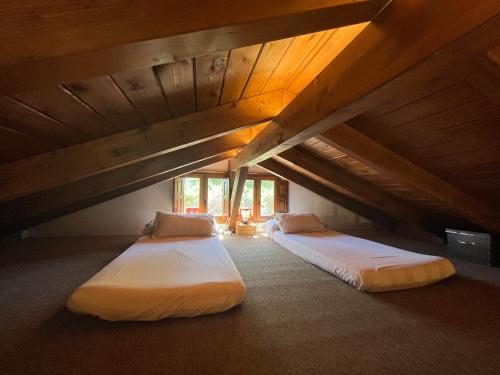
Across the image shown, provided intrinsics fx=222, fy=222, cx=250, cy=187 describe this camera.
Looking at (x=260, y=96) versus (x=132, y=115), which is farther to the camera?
(x=260, y=96)

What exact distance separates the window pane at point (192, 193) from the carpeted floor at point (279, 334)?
302cm

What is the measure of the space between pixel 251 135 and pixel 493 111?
7.35 feet

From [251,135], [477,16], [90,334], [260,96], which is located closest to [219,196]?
[251,135]

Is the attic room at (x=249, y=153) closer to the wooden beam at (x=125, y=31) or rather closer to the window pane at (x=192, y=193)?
the wooden beam at (x=125, y=31)

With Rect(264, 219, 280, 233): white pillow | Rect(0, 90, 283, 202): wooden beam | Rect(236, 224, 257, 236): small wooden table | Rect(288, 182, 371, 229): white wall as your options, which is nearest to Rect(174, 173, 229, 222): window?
Rect(236, 224, 257, 236): small wooden table

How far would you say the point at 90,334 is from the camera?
1282 mm

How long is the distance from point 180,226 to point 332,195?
3167 mm

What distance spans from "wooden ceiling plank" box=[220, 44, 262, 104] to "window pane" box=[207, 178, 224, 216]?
12.0ft

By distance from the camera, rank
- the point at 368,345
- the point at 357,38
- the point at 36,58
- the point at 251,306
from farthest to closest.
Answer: the point at 251,306, the point at 368,345, the point at 357,38, the point at 36,58

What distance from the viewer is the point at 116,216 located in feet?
14.6

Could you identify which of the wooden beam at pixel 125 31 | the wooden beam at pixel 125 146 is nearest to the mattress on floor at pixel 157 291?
the wooden beam at pixel 125 146

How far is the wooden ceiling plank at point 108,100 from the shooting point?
95 cm

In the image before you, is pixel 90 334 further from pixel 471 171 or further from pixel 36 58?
pixel 471 171

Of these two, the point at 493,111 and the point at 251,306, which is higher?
the point at 493,111
